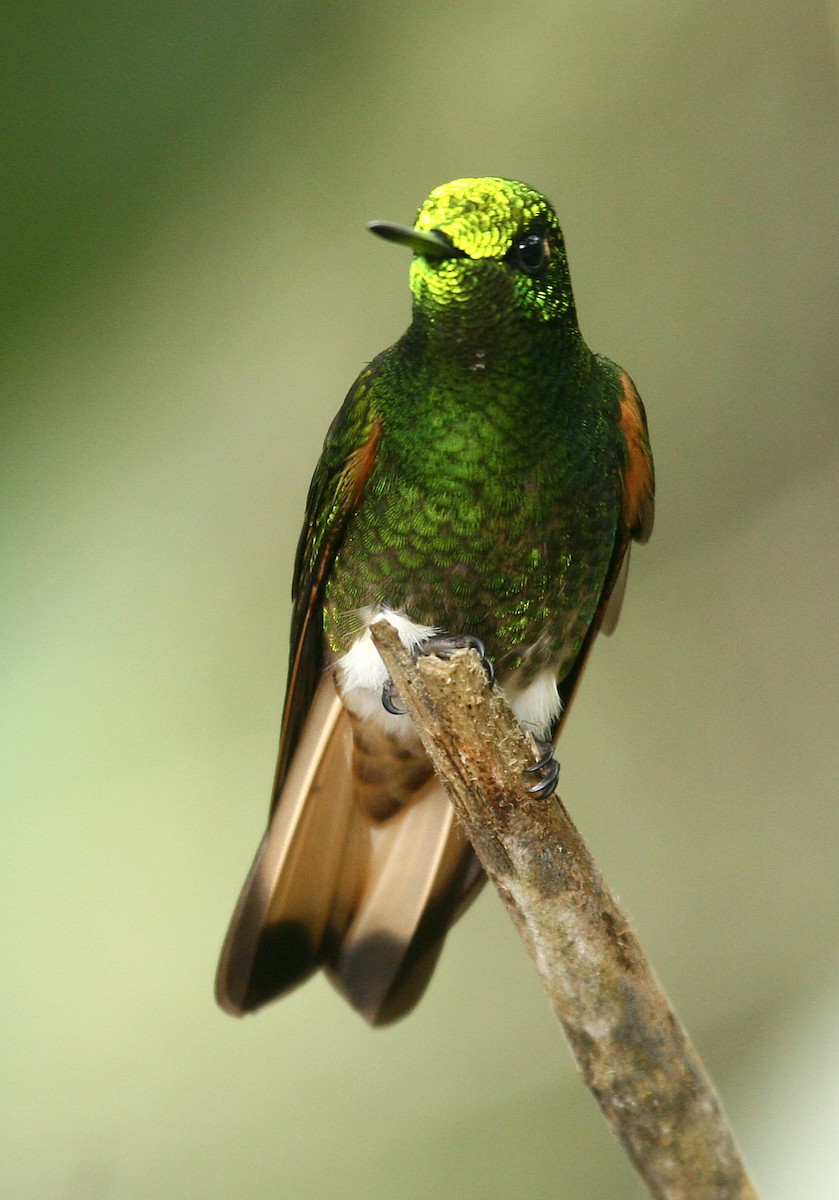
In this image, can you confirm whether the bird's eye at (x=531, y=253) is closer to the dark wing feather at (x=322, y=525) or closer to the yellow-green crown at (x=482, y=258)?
the yellow-green crown at (x=482, y=258)

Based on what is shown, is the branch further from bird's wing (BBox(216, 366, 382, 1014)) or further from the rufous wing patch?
the rufous wing patch

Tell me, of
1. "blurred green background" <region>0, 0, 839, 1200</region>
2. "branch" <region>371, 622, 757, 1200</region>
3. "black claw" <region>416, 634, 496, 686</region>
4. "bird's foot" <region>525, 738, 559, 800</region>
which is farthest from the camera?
"blurred green background" <region>0, 0, 839, 1200</region>

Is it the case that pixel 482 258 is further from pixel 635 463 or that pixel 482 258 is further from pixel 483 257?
pixel 635 463

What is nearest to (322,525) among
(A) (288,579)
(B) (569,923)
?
(B) (569,923)

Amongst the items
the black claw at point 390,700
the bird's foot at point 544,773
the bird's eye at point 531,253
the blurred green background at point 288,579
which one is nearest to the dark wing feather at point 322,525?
the black claw at point 390,700

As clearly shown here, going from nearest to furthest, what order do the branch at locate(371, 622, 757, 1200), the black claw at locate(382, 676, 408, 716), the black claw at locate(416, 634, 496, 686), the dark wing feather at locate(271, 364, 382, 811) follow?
the branch at locate(371, 622, 757, 1200)
the black claw at locate(416, 634, 496, 686)
the dark wing feather at locate(271, 364, 382, 811)
the black claw at locate(382, 676, 408, 716)

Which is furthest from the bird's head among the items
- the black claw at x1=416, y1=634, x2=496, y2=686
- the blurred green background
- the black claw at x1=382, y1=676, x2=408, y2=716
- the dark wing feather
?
the blurred green background

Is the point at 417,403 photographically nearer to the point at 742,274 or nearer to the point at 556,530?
the point at 556,530

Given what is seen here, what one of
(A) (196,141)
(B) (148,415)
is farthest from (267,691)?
(A) (196,141)
